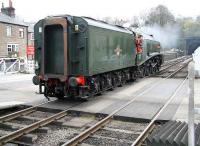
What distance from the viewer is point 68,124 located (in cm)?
908

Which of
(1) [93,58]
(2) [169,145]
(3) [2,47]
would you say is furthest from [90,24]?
(3) [2,47]

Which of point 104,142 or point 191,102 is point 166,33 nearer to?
point 104,142

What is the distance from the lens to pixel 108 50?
13.8 meters

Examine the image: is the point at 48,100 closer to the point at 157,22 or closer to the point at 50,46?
the point at 50,46

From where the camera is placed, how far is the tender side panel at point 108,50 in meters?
12.0

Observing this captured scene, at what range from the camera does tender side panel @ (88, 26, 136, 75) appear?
1197 centimetres

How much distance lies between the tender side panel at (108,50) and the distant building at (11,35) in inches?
1063

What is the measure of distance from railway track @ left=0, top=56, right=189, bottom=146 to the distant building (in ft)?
106

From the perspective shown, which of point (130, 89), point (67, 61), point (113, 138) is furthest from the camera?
point (130, 89)

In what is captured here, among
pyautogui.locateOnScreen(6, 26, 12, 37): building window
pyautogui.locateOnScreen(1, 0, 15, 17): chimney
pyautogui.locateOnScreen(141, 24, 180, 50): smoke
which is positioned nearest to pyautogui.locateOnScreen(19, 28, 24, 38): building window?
pyautogui.locateOnScreen(1, 0, 15, 17): chimney

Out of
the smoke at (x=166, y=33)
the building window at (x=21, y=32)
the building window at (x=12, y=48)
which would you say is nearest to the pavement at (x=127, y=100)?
the smoke at (x=166, y=33)

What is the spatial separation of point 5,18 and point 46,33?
→ 32.8 m

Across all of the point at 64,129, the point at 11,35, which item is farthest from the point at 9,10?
the point at 64,129

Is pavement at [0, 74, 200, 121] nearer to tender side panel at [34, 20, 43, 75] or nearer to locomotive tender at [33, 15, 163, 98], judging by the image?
locomotive tender at [33, 15, 163, 98]
